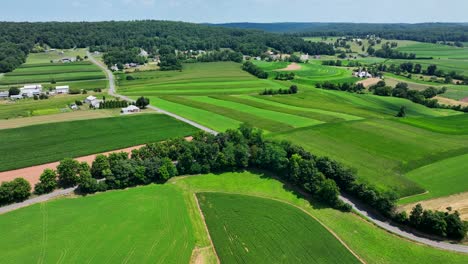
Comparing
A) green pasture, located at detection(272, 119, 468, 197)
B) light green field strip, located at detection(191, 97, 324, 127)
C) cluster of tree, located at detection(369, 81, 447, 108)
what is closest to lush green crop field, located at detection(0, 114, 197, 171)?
light green field strip, located at detection(191, 97, 324, 127)

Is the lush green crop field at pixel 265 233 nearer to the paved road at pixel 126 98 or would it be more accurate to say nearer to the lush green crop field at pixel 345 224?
the lush green crop field at pixel 345 224

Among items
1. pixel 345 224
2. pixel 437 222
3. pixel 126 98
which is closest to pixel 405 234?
pixel 437 222

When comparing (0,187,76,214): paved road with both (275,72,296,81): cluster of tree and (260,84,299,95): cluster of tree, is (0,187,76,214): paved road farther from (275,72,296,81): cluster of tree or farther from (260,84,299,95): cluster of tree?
(275,72,296,81): cluster of tree

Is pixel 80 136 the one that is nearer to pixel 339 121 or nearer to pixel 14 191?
pixel 14 191

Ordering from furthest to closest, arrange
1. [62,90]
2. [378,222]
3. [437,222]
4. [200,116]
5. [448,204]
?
[62,90] → [200,116] → [448,204] → [378,222] → [437,222]

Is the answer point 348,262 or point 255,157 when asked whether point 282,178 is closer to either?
point 255,157

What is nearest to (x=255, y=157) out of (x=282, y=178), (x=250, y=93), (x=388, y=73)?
(x=282, y=178)
